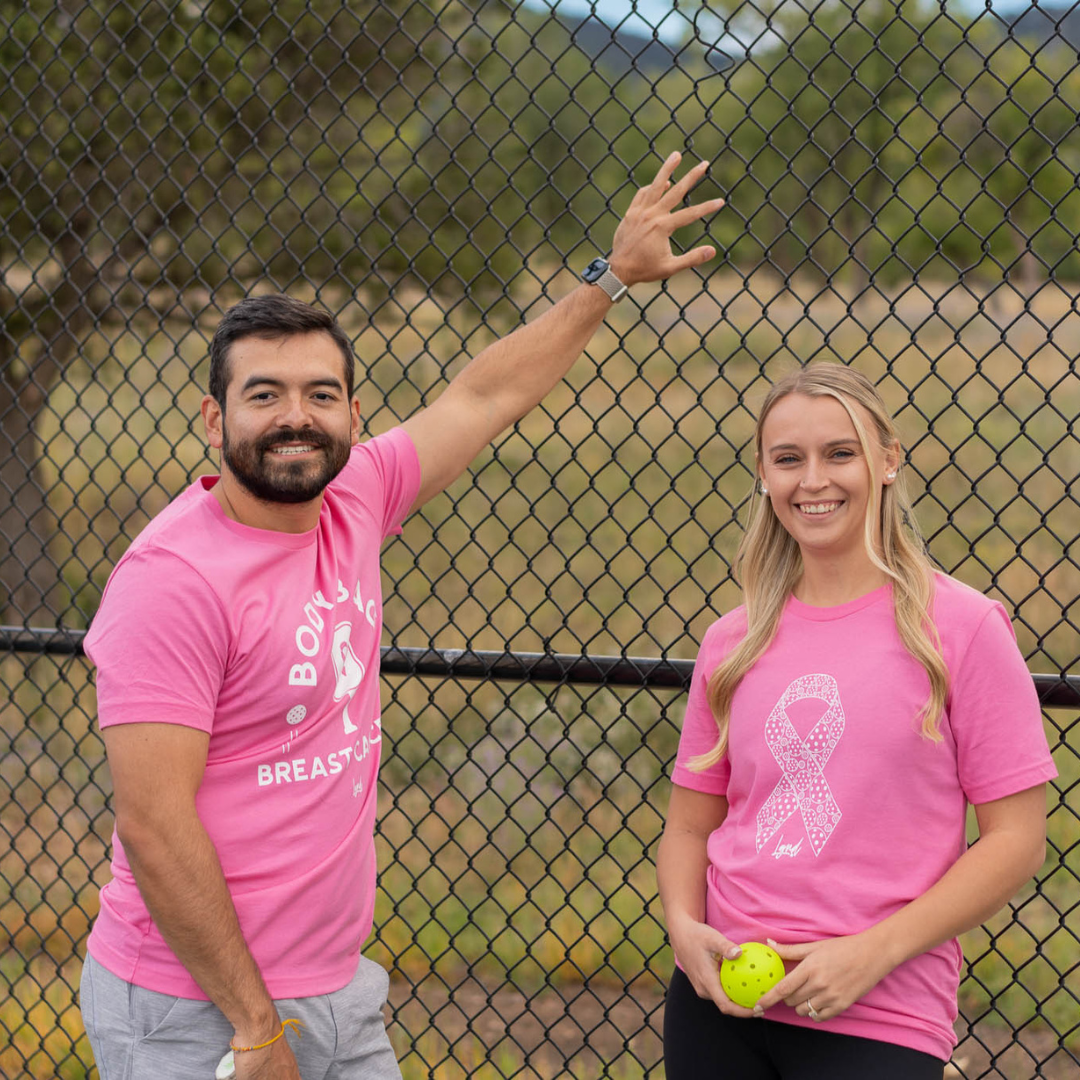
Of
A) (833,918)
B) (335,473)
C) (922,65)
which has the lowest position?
(833,918)

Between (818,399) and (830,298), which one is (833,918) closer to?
(818,399)

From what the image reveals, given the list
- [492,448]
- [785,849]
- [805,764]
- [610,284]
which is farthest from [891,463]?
[492,448]

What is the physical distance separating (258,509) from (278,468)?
11 centimetres

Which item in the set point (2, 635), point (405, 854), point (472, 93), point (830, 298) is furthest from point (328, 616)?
point (830, 298)

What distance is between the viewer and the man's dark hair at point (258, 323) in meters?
2.11

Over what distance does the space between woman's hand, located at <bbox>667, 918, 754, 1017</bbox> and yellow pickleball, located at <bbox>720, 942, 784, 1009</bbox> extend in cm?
1

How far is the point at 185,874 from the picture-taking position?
6.25ft

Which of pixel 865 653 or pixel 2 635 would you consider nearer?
pixel 865 653

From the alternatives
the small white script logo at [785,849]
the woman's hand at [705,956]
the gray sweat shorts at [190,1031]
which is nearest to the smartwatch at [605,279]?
the small white script logo at [785,849]

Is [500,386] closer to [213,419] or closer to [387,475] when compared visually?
[387,475]

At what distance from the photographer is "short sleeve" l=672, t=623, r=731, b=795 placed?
2.14 m

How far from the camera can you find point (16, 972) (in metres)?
4.47

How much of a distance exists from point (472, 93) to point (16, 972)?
709cm

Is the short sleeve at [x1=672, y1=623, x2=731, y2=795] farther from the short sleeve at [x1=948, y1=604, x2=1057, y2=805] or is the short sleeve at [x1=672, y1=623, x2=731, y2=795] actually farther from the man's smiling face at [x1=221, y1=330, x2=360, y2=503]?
the man's smiling face at [x1=221, y1=330, x2=360, y2=503]
